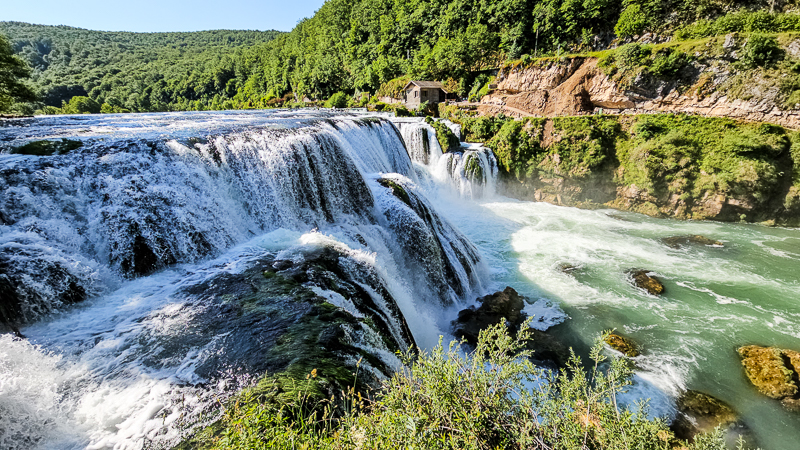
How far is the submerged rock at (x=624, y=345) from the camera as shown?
9.47m

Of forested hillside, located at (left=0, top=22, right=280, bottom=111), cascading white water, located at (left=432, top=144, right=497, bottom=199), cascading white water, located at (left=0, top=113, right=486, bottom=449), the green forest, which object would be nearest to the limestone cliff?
the green forest

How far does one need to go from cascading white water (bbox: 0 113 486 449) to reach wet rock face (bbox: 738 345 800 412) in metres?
7.66

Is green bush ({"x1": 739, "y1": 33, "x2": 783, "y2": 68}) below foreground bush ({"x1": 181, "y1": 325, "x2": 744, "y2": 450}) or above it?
above

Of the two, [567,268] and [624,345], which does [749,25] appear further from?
[624,345]

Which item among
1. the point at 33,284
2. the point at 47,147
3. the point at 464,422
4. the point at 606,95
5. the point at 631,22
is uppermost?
the point at 631,22

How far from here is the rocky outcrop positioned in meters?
18.7

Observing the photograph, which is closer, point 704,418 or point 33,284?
point 33,284

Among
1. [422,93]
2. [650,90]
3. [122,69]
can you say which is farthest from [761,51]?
[122,69]

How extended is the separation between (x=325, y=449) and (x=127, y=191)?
8410mm

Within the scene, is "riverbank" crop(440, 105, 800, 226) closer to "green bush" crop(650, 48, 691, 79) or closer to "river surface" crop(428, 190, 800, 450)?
"river surface" crop(428, 190, 800, 450)

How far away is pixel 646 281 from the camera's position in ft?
42.0

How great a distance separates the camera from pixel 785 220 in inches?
701

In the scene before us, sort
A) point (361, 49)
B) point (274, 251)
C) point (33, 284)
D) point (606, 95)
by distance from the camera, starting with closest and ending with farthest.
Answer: point (33, 284) → point (274, 251) → point (606, 95) → point (361, 49)

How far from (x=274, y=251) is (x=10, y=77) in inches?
951
